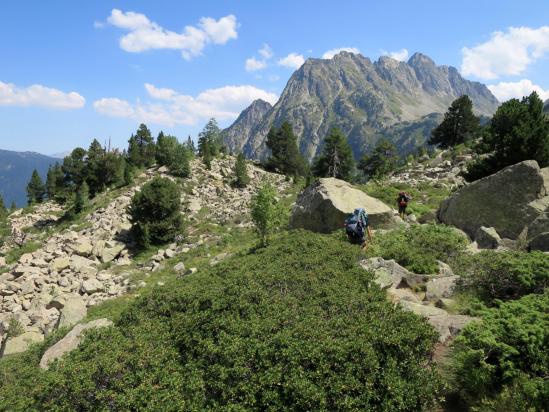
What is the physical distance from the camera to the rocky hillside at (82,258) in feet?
64.0

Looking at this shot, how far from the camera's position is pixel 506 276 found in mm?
9703

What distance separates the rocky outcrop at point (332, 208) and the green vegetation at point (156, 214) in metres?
13.5

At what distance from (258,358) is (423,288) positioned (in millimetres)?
7291

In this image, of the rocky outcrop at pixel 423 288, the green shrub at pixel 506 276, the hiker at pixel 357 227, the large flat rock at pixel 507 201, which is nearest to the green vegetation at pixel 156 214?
the hiker at pixel 357 227

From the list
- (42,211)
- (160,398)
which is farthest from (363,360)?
(42,211)

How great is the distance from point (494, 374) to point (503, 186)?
1394 centimetres

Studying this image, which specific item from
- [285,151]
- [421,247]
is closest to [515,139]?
[421,247]

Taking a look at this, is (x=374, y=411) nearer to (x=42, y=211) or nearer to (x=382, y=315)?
(x=382, y=315)

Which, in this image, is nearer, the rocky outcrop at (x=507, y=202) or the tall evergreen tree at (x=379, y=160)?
the rocky outcrop at (x=507, y=202)

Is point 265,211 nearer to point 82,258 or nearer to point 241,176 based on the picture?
point 82,258

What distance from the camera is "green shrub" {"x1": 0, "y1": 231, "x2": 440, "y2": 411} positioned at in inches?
248

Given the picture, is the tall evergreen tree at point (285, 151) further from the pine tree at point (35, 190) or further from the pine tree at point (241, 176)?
the pine tree at point (35, 190)

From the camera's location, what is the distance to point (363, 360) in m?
6.59

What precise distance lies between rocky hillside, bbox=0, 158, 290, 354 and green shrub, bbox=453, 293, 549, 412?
16.4m
